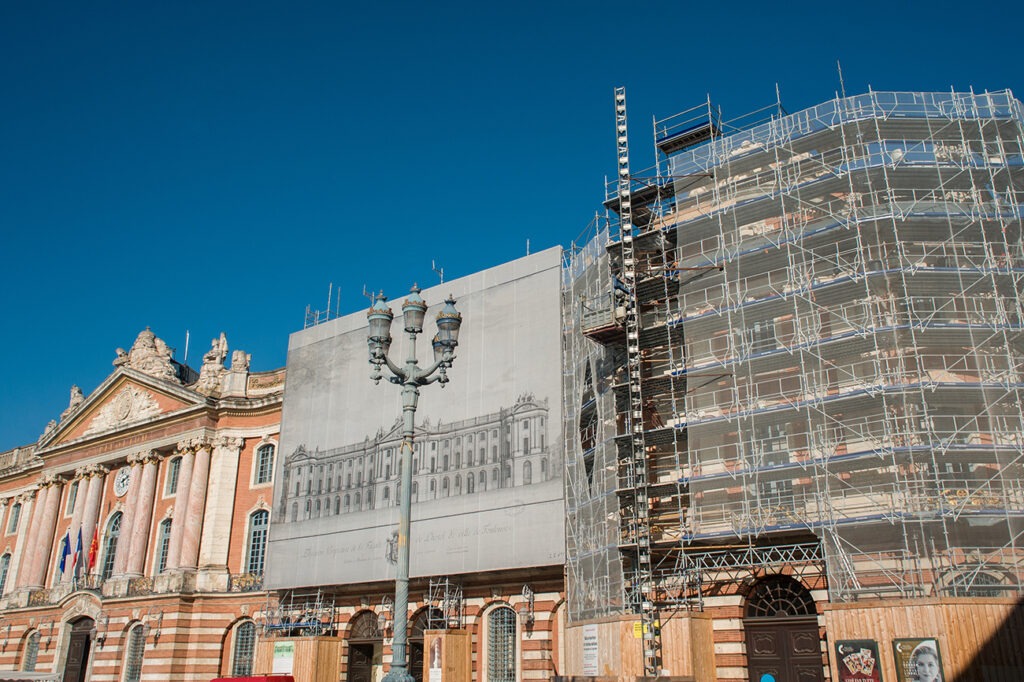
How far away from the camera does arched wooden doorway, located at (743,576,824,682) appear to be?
2331 cm

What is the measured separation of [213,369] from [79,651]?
14.2m

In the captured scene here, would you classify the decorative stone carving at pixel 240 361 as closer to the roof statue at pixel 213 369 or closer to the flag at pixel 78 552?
the roof statue at pixel 213 369

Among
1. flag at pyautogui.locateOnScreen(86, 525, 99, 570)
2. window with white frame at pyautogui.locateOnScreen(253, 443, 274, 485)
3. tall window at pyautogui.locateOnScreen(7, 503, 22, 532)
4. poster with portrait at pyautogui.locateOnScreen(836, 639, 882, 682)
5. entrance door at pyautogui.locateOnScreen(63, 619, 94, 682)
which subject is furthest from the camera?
tall window at pyautogui.locateOnScreen(7, 503, 22, 532)

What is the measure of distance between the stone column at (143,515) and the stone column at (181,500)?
1.54 m

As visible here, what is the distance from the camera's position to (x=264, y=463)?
42656 millimetres

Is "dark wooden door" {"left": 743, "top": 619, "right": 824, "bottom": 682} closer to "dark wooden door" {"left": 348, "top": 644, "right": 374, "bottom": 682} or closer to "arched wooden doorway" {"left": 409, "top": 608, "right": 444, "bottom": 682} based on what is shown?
"arched wooden doorway" {"left": 409, "top": 608, "right": 444, "bottom": 682}

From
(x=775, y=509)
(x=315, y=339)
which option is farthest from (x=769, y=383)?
(x=315, y=339)

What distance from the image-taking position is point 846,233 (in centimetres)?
2419

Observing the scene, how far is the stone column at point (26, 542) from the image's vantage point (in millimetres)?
49688

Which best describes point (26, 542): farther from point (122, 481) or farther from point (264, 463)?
point (264, 463)

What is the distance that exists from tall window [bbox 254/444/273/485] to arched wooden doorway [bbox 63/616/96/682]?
10.6m

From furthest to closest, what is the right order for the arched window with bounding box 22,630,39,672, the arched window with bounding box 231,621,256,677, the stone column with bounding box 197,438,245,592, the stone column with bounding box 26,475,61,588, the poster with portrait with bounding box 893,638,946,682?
1. the stone column with bounding box 26,475,61,588
2. the arched window with bounding box 22,630,39,672
3. the stone column with bounding box 197,438,245,592
4. the arched window with bounding box 231,621,256,677
5. the poster with portrait with bounding box 893,638,946,682

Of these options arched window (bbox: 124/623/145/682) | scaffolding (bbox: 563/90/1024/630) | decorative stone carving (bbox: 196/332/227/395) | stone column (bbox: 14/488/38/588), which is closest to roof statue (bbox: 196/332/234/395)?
decorative stone carving (bbox: 196/332/227/395)

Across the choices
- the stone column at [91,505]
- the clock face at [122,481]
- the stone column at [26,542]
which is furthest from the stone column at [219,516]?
the stone column at [26,542]
